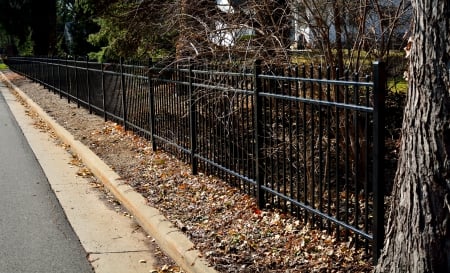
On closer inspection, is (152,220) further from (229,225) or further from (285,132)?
(285,132)

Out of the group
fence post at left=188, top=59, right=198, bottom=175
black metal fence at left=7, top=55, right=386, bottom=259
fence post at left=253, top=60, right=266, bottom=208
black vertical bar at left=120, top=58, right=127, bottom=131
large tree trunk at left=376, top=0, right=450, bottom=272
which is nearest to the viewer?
large tree trunk at left=376, top=0, right=450, bottom=272

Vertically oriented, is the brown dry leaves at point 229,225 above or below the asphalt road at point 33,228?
above

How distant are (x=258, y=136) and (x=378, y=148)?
2.02 meters

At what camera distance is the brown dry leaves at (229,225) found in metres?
4.74

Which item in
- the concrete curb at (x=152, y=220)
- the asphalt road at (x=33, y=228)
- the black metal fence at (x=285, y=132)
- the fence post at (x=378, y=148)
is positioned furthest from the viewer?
the asphalt road at (x=33, y=228)

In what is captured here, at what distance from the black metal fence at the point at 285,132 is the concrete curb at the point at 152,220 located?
1005mm

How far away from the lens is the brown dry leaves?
4.74m

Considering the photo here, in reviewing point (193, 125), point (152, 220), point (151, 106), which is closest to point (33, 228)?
point (152, 220)

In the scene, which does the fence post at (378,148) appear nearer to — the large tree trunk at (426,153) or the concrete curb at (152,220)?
the large tree trunk at (426,153)

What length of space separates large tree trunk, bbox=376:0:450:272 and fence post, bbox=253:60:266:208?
8.57 feet

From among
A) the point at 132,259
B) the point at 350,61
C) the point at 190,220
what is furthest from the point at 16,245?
the point at 350,61

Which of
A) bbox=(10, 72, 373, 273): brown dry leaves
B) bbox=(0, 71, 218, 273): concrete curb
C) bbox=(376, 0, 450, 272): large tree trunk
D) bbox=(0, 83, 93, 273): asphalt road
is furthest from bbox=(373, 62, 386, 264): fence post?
bbox=(0, 83, 93, 273): asphalt road

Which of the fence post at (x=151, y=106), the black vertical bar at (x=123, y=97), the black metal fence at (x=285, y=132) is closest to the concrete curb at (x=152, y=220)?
the fence post at (x=151, y=106)

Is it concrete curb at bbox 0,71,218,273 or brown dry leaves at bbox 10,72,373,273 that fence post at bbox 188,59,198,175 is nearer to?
brown dry leaves at bbox 10,72,373,273
